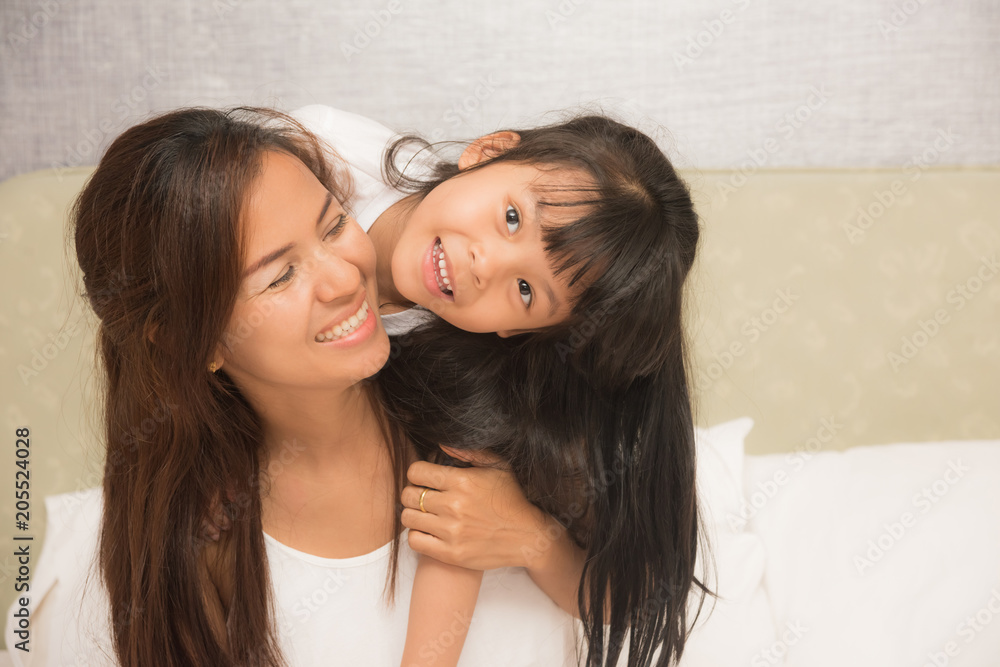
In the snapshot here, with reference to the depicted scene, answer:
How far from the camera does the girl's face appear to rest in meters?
1.22

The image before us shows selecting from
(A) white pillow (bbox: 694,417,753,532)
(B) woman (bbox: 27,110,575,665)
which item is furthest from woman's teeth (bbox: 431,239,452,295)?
(A) white pillow (bbox: 694,417,753,532)

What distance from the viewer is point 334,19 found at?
2010 mm

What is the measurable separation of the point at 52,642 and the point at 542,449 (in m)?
1.02

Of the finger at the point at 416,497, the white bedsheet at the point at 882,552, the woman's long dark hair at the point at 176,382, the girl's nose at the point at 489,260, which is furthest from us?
A: the white bedsheet at the point at 882,552

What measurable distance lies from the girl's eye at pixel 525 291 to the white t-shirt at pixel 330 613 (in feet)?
1.71

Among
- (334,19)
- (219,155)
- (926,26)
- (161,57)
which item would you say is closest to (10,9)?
(161,57)

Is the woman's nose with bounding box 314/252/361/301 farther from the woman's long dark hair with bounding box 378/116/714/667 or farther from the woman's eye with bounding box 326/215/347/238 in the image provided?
the woman's long dark hair with bounding box 378/116/714/667

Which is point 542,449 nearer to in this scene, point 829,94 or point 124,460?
point 124,460

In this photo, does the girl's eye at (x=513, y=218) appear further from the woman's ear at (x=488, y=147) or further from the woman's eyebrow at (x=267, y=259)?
the woman's eyebrow at (x=267, y=259)

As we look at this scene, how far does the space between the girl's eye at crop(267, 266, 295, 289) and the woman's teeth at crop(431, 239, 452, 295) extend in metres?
0.30

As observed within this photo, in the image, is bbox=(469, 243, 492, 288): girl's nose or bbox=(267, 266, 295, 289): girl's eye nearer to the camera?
bbox=(267, 266, 295, 289): girl's eye

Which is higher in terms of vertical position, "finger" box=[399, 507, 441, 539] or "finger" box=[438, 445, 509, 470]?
"finger" box=[438, 445, 509, 470]

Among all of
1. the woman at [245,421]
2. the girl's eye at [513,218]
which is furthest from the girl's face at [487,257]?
the woman at [245,421]

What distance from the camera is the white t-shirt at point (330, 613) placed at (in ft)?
4.44
